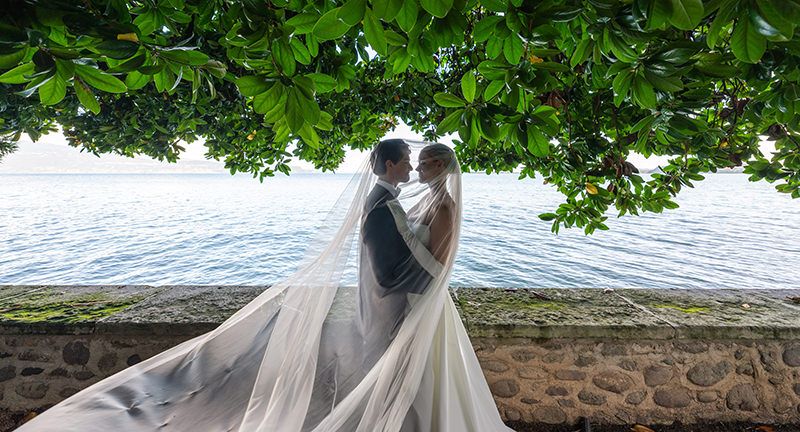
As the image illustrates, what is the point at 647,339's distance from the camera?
6.89 ft

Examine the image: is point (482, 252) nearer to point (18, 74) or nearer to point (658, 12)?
point (658, 12)

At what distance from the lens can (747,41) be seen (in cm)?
70

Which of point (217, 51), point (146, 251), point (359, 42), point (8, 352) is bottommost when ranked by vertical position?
point (146, 251)

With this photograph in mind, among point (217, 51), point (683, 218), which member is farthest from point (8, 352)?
point (683, 218)

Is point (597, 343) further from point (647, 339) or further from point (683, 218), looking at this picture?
point (683, 218)

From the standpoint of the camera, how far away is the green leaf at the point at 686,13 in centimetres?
63

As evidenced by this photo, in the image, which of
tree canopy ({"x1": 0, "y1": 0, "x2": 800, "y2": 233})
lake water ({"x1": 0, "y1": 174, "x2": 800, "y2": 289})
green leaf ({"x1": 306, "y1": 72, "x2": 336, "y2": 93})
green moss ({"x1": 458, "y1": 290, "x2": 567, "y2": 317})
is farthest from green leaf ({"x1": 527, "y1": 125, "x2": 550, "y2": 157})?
lake water ({"x1": 0, "y1": 174, "x2": 800, "y2": 289})

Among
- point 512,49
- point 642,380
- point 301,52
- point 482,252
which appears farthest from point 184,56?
point 482,252

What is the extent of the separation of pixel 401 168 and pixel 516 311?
1400 mm

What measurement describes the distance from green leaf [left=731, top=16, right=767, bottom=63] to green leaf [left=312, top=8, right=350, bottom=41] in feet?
2.84

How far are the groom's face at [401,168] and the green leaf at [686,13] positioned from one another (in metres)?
1.41

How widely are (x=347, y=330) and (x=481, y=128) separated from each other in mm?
1432

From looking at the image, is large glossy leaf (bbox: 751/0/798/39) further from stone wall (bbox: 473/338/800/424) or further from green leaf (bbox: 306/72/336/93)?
stone wall (bbox: 473/338/800/424)

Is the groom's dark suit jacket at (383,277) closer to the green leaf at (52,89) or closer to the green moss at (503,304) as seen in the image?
the green moss at (503,304)
